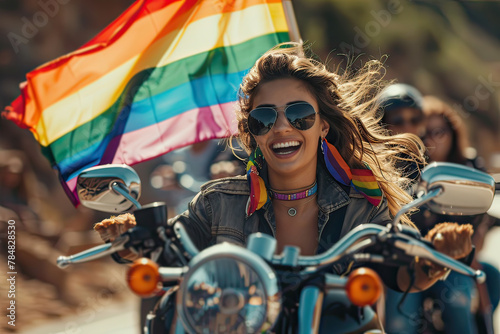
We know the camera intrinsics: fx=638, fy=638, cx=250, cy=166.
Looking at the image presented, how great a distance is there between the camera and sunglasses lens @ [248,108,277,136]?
80.2 inches

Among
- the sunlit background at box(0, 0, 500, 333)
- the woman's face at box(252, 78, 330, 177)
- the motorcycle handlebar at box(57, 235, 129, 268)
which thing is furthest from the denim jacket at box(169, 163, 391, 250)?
the sunlit background at box(0, 0, 500, 333)

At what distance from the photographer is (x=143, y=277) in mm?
1313

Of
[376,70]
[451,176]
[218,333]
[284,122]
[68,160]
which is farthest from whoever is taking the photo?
[68,160]

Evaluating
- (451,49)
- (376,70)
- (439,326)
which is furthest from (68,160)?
(451,49)

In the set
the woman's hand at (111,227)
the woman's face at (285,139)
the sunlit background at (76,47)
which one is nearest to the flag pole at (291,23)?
the sunlit background at (76,47)

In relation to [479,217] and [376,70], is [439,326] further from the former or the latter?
[376,70]

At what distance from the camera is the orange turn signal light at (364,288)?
4.09ft

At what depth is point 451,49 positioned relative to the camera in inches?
667

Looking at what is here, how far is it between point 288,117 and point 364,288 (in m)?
0.85

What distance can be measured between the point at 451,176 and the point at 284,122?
75cm

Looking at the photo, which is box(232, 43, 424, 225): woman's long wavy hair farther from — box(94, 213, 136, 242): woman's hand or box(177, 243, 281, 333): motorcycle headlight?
box(177, 243, 281, 333): motorcycle headlight

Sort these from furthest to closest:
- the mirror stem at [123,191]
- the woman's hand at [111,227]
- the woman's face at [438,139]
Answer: the woman's face at [438,139] → the woman's hand at [111,227] → the mirror stem at [123,191]

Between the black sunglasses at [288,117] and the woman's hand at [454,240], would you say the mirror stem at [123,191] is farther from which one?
the woman's hand at [454,240]

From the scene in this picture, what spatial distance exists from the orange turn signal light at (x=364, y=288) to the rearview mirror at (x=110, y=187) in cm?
62
